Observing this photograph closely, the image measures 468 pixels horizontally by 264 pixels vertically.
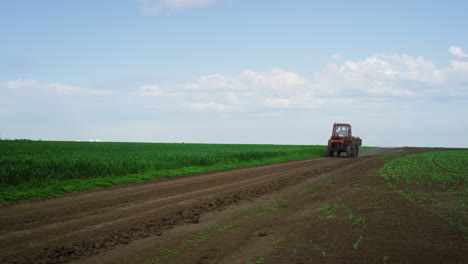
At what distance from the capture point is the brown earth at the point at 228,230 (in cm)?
667

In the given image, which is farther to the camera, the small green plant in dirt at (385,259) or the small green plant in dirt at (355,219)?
the small green plant in dirt at (355,219)

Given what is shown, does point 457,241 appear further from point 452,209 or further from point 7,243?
point 7,243

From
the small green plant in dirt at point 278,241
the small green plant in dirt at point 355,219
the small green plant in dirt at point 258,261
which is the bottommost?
the small green plant in dirt at point 258,261

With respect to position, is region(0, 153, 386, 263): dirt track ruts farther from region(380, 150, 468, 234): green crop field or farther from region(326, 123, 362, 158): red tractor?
region(326, 123, 362, 158): red tractor

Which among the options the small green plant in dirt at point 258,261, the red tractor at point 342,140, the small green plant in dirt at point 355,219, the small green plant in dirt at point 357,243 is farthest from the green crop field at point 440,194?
the red tractor at point 342,140

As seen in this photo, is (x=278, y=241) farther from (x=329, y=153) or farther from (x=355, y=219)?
(x=329, y=153)

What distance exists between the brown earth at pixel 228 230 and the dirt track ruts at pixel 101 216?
0.10ft

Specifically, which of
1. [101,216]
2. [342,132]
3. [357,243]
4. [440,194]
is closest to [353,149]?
[342,132]

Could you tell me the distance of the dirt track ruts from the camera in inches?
291

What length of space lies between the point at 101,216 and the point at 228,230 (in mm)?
4021

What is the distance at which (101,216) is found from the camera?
409 inches

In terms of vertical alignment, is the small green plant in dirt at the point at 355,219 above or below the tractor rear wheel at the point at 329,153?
below

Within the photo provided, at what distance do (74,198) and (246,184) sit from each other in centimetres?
746

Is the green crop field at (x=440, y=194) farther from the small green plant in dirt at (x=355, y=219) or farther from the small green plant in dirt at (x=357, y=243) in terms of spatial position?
the small green plant in dirt at (x=357, y=243)
